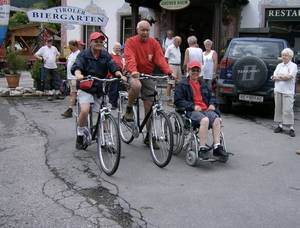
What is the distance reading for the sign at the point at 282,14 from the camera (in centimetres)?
1423

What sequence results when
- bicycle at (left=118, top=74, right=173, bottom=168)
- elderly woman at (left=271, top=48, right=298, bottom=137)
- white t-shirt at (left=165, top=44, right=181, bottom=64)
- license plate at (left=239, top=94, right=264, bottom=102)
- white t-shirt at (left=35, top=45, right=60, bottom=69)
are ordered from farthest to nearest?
1. white t-shirt at (left=35, top=45, right=60, bottom=69)
2. white t-shirt at (left=165, top=44, right=181, bottom=64)
3. license plate at (left=239, top=94, right=264, bottom=102)
4. elderly woman at (left=271, top=48, right=298, bottom=137)
5. bicycle at (left=118, top=74, right=173, bottom=168)

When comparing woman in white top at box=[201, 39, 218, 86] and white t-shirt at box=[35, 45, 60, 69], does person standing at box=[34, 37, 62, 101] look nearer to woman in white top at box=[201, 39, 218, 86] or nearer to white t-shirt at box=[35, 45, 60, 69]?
white t-shirt at box=[35, 45, 60, 69]

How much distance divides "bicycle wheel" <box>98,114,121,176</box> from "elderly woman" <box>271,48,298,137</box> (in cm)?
400

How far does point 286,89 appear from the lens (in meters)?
7.04

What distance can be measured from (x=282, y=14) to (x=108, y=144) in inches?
488

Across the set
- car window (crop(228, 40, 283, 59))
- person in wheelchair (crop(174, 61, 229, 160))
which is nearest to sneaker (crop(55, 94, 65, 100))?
car window (crop(228, 40, 283, 59))

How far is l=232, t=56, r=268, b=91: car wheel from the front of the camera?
7789 mm

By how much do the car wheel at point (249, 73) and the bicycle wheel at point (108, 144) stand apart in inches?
173

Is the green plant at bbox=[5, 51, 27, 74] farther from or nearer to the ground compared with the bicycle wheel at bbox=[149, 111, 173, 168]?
farther from the ground

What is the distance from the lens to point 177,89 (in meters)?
5.33

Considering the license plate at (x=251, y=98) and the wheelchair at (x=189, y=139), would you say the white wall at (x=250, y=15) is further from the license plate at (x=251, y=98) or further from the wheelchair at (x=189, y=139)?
the wheelchair at (x=189, y=139)

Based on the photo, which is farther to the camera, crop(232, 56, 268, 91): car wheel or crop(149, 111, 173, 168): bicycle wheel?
crop(232, 56, 268, 91): car wheel

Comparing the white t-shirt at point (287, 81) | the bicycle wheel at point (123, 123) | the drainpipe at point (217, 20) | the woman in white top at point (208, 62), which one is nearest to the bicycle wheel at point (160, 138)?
the bicycle wheel at point (123, 123)

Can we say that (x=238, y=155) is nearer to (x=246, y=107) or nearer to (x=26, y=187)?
(x=26, y=187)
